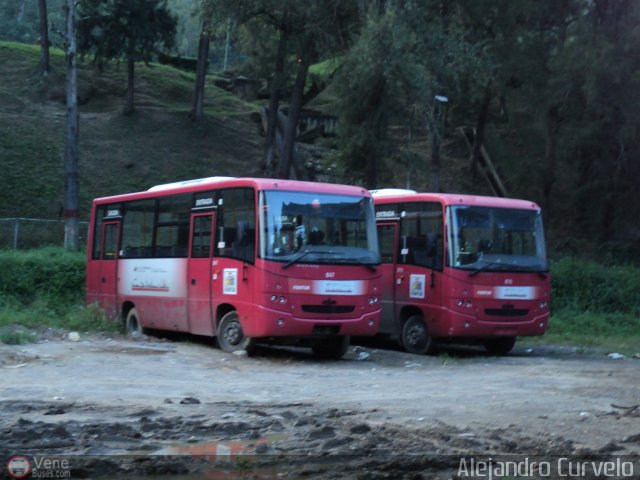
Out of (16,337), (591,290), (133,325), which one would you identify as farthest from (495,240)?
(591,290)

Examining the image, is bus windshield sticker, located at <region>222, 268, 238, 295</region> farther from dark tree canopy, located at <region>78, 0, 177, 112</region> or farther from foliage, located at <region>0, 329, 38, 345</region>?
dark tree canopy, located at <region>78, 0, 177, 112</region>

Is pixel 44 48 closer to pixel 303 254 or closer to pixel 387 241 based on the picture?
pixel 387 241

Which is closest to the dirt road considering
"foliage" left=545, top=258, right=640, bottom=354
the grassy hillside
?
"foliage" left=545, top=258, right=640, bottom=354

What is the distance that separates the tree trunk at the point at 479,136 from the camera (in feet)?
125

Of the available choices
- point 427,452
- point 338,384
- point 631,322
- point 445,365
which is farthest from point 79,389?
point 631,322

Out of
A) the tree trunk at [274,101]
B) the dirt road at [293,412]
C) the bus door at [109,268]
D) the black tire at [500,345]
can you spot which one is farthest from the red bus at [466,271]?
the tree trunk at [274,101]

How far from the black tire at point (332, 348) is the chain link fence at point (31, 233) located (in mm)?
14271

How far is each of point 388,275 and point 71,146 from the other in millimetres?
14271

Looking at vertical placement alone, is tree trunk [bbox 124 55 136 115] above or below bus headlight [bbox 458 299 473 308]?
above

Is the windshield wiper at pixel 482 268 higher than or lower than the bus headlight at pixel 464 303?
higher

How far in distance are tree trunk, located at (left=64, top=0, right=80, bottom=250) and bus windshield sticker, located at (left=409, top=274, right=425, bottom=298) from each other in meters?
13.3

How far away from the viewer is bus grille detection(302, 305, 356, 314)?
53.4ft

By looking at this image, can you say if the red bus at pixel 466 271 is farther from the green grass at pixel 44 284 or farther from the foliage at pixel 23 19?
the foliage at pixel 23 19

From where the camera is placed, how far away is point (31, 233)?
30.6 m
